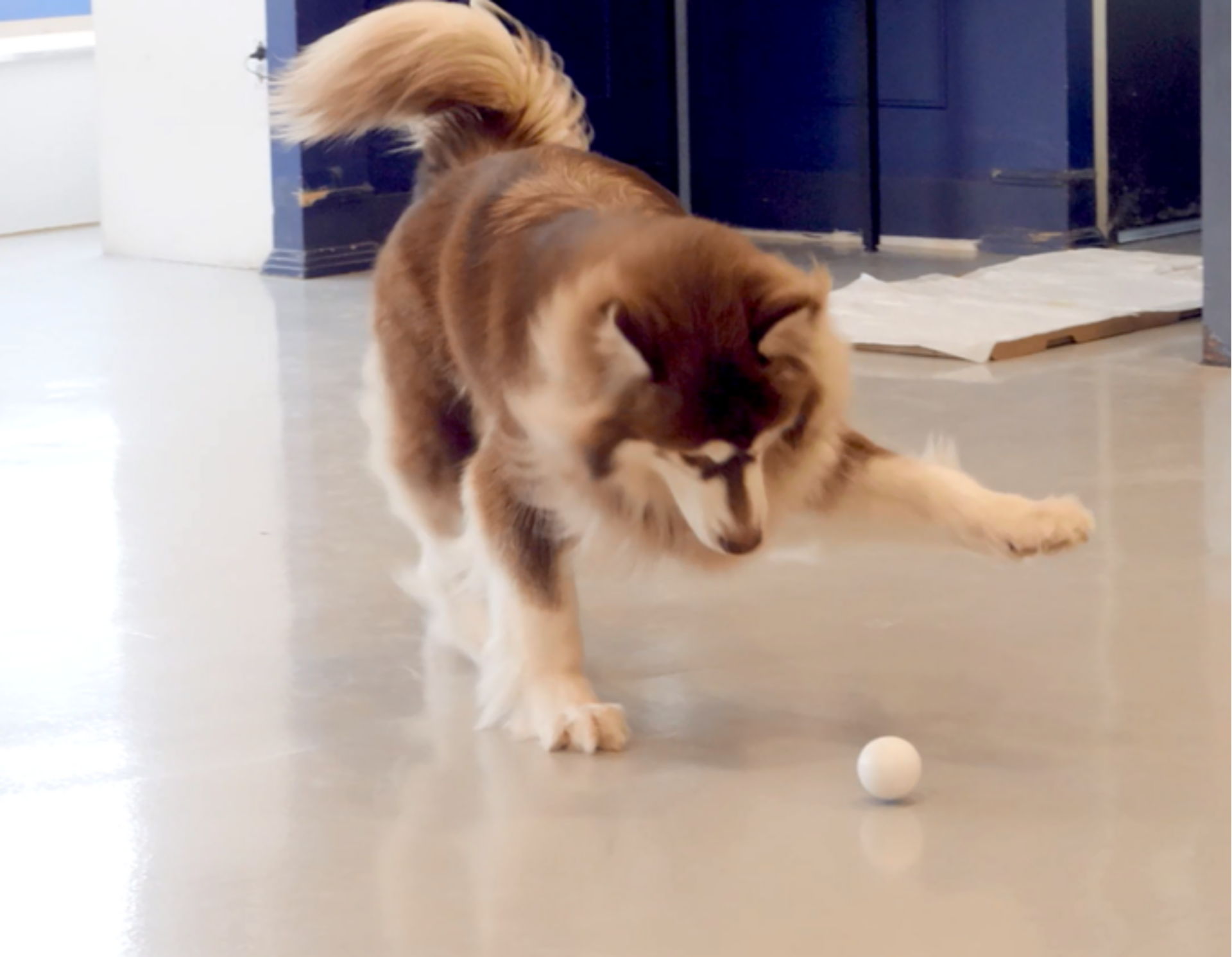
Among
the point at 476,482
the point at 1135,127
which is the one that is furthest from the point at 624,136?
the point at 476,482

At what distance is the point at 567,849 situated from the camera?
196 centimetres

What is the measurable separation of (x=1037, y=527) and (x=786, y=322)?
49cm

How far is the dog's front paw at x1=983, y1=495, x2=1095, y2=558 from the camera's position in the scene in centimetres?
227

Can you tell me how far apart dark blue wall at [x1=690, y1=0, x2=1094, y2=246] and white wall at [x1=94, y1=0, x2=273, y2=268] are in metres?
2.00

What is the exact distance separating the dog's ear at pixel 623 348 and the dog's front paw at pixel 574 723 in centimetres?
49

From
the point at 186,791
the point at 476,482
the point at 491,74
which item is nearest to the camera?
the point at 186,791

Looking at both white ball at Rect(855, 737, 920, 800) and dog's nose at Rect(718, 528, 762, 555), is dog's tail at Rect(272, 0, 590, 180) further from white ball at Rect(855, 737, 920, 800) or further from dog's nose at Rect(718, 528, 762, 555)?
white ball at Rect(855, 737, 920, 800)

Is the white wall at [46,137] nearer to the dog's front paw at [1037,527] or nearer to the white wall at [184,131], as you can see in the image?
the white wall at [184,131]

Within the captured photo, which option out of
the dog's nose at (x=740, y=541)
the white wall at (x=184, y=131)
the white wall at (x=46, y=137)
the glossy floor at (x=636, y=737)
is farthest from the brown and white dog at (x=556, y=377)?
the white wall at (x=46, y=137)

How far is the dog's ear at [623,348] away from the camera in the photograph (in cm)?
197

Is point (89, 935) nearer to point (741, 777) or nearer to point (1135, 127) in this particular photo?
point (741, 777)

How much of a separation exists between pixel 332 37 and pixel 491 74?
294 millimetres

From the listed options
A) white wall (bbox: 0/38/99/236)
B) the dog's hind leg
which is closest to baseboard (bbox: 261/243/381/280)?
white wall (bbox: 0/38/99/236)

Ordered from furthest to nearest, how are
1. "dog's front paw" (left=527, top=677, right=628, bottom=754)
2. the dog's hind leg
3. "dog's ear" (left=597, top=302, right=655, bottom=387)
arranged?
1. the dog's hind leg
2. "dog's front paw" (left=527, top=677, right=628, bottom=754)
3. "dog's ear" (left=597, top=302, right=655, bottom=387)
